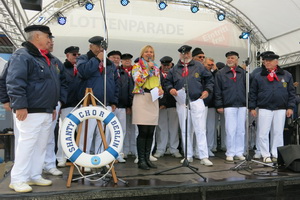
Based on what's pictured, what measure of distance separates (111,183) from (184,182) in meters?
0.83

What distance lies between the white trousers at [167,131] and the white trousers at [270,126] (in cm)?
A: 153

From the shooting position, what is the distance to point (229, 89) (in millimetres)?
4984

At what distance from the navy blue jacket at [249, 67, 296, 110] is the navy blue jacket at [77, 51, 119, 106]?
2428 millimetres

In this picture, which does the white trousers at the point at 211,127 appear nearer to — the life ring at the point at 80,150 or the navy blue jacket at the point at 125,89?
the navy blue jacket at the point at 125,89

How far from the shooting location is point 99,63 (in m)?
3.86

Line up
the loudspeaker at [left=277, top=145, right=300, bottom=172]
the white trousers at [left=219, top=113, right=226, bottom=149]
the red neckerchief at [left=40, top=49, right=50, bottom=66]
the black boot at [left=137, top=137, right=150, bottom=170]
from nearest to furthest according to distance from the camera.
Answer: the red neckerchief at [left=40, top=49, right=50, bottom=66] < the loudspeaker at [left=277, top=145, right=300, bottom=172] < the black boot at [left=137, top=137, right=150, bottom=170] < the white trousers at [left=219, top=113, right=226, bottom=149]

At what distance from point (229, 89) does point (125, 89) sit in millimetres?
1815

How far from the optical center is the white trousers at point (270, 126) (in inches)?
189

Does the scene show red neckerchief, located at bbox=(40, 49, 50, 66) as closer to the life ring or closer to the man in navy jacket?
the life ring

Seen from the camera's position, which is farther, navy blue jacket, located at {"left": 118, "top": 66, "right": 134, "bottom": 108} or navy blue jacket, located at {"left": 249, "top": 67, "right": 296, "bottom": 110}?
navy blue jacket, located at {"left": 118, "top": 66, "right": 134, "bottom": 108}

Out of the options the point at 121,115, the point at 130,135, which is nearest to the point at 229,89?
the point at 121,115

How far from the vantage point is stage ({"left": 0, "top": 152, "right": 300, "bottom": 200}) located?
2867mm

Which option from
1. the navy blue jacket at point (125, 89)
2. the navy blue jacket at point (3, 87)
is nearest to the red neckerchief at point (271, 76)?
the navy blue jacket at point (125, 89)

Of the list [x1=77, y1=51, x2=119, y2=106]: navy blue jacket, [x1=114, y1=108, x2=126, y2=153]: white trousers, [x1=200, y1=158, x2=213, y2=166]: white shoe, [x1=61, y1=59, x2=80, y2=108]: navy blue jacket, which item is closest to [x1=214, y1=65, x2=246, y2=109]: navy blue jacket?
[x1=200, y1=158, x2=213, y2=166]: white shoe
